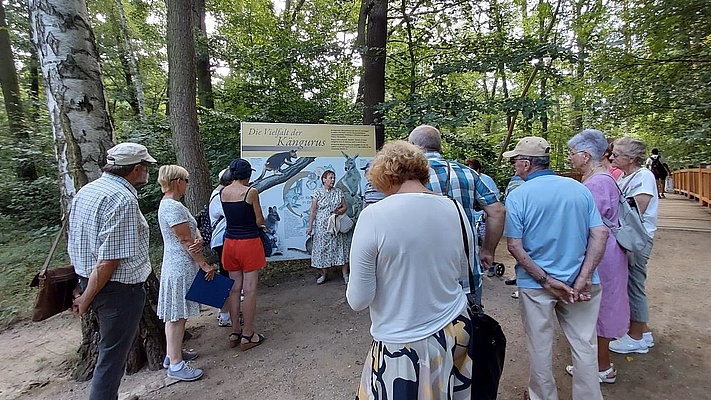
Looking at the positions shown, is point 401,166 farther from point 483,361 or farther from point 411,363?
point 483,361

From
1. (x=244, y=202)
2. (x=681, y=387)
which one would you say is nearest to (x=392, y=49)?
(x=244, y=202)

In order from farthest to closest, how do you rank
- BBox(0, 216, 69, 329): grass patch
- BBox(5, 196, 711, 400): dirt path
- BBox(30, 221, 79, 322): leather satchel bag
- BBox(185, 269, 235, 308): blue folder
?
BBox(0, 216, 69, 329): grass patch
BBox(185, 269, 235, 308): blue folder
BBox(5, 196, 711, 400): dirt path
BBox(30, 221, 79, 322): leather satchel bag

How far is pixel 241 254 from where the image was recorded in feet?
10.9

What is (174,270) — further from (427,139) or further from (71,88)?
(427,139)

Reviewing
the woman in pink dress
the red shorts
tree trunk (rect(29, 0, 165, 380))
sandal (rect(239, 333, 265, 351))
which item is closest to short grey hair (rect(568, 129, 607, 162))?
the woman in pink dress

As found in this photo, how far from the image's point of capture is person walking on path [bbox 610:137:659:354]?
2.84 m

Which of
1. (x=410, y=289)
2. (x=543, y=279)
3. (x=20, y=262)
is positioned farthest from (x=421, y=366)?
(x=20, y=262)

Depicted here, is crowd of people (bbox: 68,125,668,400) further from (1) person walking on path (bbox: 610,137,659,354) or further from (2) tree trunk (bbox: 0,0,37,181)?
(2) tree trunk (bbox: 0,0,37,181)

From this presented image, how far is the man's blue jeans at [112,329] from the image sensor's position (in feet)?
6.82

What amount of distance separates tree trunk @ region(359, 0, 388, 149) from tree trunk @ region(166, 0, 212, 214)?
8.41 ft

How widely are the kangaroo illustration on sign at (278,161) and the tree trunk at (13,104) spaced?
5367 mm

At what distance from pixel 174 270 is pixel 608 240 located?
3145mm

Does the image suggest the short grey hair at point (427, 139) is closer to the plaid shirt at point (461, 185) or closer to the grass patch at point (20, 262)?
the plaid shirt at point (461, 185)

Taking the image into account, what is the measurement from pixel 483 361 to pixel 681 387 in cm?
201
